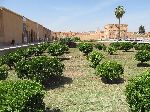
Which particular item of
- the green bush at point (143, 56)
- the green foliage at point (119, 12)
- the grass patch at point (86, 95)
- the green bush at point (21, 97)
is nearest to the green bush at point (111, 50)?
the green bush at point (143, 56)

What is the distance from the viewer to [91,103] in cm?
1427

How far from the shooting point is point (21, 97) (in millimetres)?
10414

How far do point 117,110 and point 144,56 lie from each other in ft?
41.2

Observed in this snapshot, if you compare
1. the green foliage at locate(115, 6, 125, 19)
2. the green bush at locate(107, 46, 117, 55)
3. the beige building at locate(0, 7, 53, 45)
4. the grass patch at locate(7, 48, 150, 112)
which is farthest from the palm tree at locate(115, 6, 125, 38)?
the grass patch at locate(7, 48, 150, 112)

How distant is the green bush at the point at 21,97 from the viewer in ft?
32.9

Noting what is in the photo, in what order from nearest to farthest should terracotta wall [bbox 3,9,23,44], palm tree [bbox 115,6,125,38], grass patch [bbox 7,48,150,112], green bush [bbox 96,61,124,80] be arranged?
grass patch [bbox 7,48,150,112], green bush [bbox 96,61,124,80], terracotta wall [bbox 3,9,23,44], palm tree [bbox 115,6,125,38]

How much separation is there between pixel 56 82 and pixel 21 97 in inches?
325

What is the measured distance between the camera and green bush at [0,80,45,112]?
1002cm

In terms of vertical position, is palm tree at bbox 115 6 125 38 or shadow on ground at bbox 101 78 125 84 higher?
palm tree at bbox 115 6 125 38

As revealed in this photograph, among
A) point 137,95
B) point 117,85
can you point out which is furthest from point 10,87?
point 117,85

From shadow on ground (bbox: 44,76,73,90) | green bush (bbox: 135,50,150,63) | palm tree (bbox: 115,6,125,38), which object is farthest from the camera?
palm tree (bbox: 115,6,125,38)

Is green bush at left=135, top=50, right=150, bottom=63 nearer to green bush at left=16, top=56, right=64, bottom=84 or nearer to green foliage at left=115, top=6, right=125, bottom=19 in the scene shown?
green bush at left=16, top=56, right=64, bottom=84

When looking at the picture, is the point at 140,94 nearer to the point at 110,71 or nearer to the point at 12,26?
the point at 110,71

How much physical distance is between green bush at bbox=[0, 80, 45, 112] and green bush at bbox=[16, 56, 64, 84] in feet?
17.7
